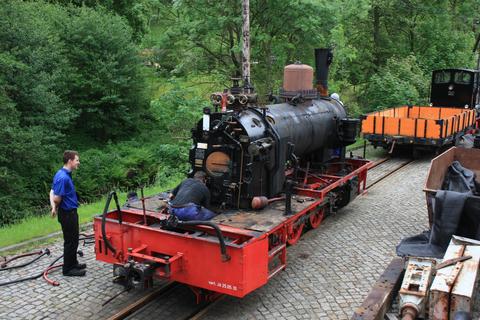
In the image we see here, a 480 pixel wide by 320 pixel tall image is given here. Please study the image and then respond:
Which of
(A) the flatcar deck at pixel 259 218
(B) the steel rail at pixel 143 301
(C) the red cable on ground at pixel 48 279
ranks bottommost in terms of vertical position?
(B) the steel rail at pixel 143 301

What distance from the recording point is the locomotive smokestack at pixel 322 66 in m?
10.7

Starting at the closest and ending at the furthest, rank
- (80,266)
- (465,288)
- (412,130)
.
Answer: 1. (465,288)
2. (80,266)
3. (412,130)

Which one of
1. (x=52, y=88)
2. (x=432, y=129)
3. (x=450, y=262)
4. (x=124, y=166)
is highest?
(x=52, y=88)

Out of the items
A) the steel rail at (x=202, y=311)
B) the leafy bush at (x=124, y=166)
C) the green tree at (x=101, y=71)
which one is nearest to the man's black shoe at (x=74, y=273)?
the steel rail at (x=202, y=311)

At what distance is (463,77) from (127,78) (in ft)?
44.9

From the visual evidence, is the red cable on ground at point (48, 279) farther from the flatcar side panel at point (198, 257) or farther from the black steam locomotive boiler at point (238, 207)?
the flatcar side panel at point (198, 257)

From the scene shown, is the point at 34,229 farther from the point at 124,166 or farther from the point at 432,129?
the point at 432,129

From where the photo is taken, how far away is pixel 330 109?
1012 centimetres

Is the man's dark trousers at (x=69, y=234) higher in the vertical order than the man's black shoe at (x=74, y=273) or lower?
higher

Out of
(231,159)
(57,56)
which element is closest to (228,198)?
(231,159)

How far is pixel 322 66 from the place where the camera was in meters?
10.8

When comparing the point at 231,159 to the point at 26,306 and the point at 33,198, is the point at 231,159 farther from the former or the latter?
the point at 33,198

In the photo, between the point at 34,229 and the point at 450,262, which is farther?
the point at 34,229

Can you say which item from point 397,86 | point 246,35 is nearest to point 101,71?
point 246,35
